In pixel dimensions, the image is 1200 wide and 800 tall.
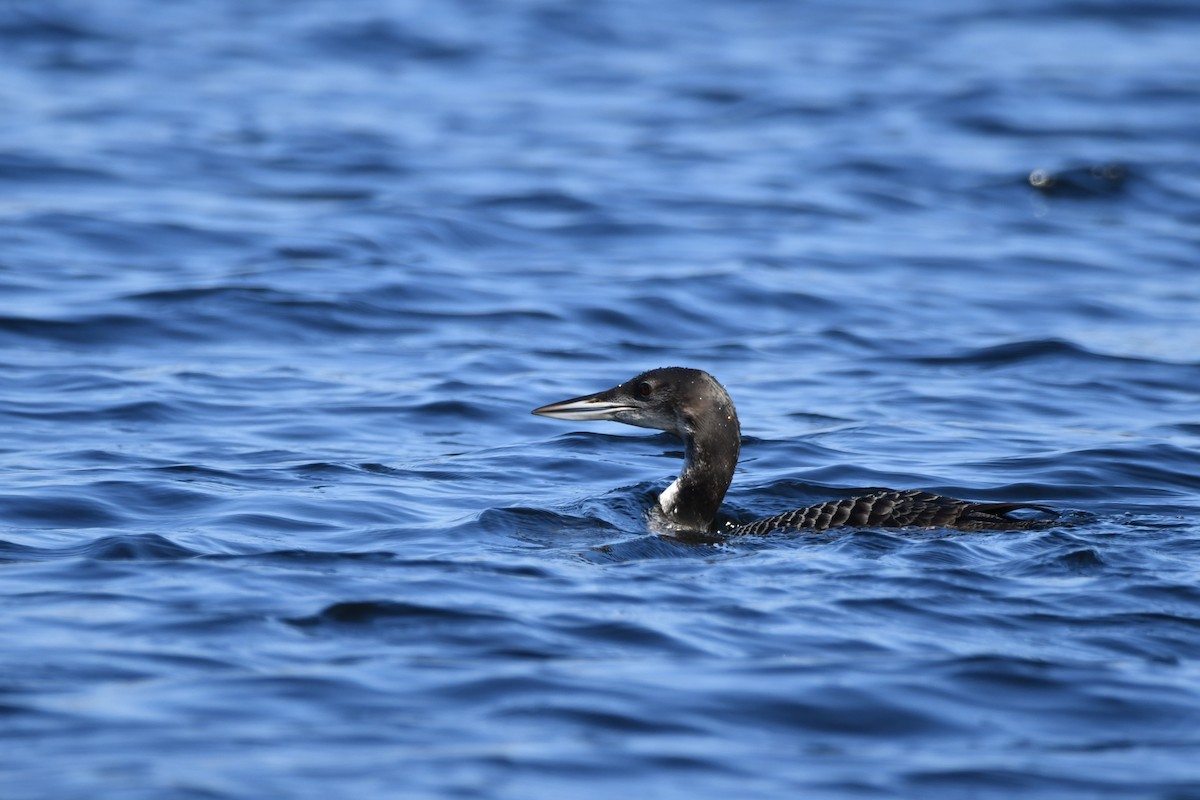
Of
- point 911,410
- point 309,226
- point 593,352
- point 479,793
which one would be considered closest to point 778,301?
point 593,352

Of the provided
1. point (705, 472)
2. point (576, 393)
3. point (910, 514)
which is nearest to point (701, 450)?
point (705, 472)

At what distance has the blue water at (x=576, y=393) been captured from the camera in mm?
5570

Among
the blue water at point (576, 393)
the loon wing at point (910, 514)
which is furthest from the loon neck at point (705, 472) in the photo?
the loon wing at point (910, 514)

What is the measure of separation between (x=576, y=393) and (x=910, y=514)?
3.80 m

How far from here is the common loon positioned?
7.84 metres

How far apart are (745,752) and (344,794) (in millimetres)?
1208

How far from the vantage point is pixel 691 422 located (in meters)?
8.64

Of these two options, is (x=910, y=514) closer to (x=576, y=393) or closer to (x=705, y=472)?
(x=705, y=472)

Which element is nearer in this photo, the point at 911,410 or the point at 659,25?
the point at 911,410

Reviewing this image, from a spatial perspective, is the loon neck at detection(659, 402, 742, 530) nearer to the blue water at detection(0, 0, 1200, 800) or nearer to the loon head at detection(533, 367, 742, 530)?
the loon head at detection(533, 367, 742, 530)

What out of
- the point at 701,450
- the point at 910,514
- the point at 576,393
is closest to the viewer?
the point at 910,514

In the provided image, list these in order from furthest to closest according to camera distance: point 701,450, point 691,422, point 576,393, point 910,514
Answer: point 576,393 < point 691,422 < point 701,450 < point 910,514

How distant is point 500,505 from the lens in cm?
844

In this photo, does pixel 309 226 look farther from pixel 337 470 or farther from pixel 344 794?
pixel 344 794
